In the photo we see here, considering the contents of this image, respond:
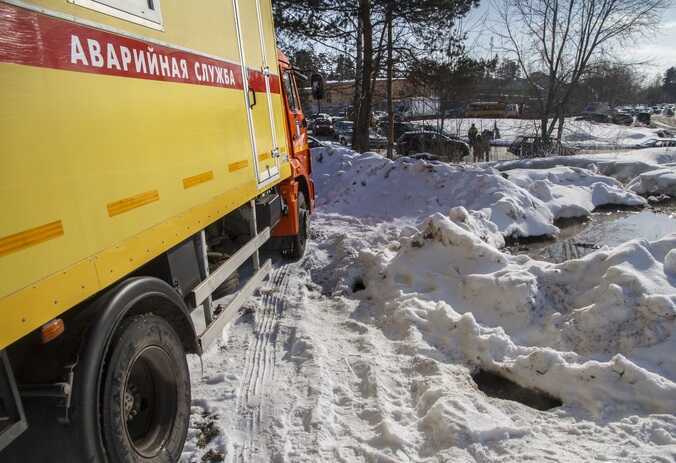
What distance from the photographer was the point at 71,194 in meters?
1.99

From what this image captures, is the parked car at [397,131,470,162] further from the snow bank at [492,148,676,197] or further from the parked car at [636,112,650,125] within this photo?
the parked car at [636,112,650,125]

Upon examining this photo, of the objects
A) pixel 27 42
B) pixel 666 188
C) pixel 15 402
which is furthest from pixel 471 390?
pixel 666 188

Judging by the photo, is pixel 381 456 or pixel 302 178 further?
pixel 302 178

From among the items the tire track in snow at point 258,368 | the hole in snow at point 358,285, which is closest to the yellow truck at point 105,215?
the tire track in snow at point 258,368

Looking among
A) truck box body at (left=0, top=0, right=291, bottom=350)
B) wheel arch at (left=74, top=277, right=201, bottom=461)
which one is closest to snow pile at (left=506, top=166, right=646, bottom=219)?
truck box body at (left=0, top=0, right=291, bottom=350)

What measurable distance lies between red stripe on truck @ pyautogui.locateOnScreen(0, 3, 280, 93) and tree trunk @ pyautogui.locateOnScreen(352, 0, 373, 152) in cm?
1309

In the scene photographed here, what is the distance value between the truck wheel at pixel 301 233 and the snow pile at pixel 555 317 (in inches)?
66.8

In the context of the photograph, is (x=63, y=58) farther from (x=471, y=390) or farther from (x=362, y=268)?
(x=362, y=268)

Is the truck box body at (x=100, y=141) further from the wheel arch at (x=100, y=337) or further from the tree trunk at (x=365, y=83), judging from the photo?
the tree trunk at (x=365, y=83)

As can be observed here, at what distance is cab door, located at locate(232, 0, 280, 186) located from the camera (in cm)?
447

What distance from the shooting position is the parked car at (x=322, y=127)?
3362cm

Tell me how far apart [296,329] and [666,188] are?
10.8m

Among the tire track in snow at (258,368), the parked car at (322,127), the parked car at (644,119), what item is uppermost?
the parked car at (322,127)

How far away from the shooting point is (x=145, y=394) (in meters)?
2.74
